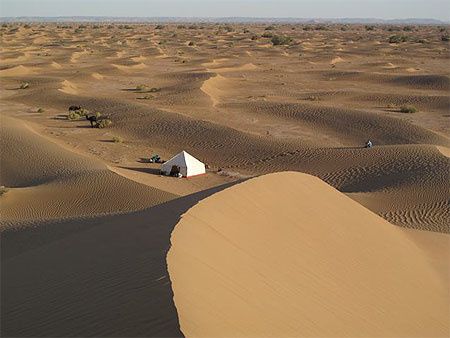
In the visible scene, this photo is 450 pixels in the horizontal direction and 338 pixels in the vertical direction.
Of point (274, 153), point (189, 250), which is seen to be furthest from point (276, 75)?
point (189, 250)

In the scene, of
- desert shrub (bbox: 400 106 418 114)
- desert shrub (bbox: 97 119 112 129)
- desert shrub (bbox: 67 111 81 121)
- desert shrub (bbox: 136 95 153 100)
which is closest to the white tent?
desert shrub (bbox: 97 119 112 129)

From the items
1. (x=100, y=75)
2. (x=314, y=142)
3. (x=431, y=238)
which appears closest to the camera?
(x=431, y=238)

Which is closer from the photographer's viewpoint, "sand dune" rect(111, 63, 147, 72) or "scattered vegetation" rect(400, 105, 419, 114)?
"scattered vegetation" rect(400, 105, 419, 114)

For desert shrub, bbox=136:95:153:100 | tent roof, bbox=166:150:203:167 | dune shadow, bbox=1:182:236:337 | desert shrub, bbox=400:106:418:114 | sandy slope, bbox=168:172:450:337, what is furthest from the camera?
desert shrub, bbox=136:95:153:100

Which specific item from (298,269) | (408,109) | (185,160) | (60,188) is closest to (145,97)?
(408,109)

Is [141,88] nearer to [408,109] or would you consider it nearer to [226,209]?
[408,109]

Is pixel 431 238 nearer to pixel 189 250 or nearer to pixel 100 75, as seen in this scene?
pixel 189 250

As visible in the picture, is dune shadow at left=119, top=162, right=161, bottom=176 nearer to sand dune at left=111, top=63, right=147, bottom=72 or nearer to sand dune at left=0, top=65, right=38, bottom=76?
sand dune at left=0, top=65, right=38, bottom=76

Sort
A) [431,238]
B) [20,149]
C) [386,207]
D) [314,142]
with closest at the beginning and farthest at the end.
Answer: [431,238], [386,207], [20,149], [314,142]
